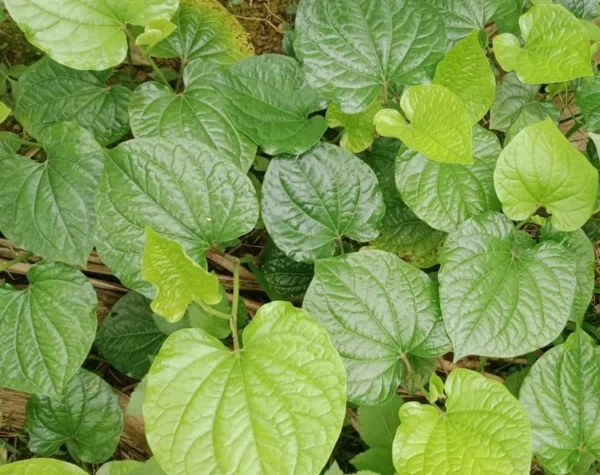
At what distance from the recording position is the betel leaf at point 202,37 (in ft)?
3.87

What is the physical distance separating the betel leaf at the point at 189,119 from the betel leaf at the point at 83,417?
0.53 m

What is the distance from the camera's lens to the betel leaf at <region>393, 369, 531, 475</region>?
0.94m

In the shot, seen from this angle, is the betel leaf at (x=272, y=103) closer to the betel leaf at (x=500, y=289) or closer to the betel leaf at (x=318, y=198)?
the betel leaf at (x=318, y=198)

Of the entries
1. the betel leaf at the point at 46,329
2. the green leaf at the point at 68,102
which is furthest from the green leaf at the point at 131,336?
the green leaf at the point at 68,102

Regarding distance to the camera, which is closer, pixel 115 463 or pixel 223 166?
pixel 223 166

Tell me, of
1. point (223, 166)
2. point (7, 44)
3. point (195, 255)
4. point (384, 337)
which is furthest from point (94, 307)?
point (7, 44)

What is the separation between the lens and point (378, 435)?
1.16m

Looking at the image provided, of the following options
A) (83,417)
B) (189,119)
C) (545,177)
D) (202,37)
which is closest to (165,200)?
(189,119)

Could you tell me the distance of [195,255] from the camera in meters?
1.00

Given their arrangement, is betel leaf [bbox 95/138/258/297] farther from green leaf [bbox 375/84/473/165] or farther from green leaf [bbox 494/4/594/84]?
green leaf [bbox 494/4/594/84]

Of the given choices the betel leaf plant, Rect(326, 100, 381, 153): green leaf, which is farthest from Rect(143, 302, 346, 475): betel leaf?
Rect(326, 100, 381, 153): green leaf

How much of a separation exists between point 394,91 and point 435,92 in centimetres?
18

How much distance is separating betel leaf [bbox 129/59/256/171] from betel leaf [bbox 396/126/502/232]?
0.29m

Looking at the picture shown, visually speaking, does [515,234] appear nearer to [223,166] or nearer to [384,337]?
[384,337]
